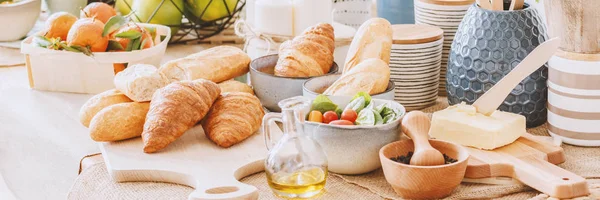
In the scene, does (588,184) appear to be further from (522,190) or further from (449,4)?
(449,4)

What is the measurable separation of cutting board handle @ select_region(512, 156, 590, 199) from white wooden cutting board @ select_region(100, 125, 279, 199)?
0.37 meters

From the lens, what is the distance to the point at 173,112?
1.22 m

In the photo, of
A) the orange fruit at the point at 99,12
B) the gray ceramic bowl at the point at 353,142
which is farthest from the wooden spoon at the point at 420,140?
the orange fruit at the point at 99,12

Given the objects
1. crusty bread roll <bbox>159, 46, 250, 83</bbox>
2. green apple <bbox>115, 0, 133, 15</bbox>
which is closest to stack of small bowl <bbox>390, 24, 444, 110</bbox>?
crusty bread roll <bbox>159, 46, 250, 83</bbox>

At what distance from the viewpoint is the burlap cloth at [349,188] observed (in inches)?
42.4

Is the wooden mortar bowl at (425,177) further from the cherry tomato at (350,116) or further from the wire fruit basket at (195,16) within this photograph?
the wire fruit basket at (195,16)

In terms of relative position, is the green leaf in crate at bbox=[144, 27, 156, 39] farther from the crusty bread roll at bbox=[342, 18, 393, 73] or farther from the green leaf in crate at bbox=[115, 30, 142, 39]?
the crusty bread roll at bbox=[342, 18, 393, 73]

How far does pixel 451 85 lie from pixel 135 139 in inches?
21.1

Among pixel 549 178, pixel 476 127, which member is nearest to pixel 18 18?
pixel 476 127

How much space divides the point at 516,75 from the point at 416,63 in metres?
0.25

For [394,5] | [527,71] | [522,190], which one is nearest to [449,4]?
[394,5]

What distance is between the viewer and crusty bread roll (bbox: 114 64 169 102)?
4.34ft

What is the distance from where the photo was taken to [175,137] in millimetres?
1227

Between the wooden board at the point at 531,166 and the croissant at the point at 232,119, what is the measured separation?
348 millimetres
